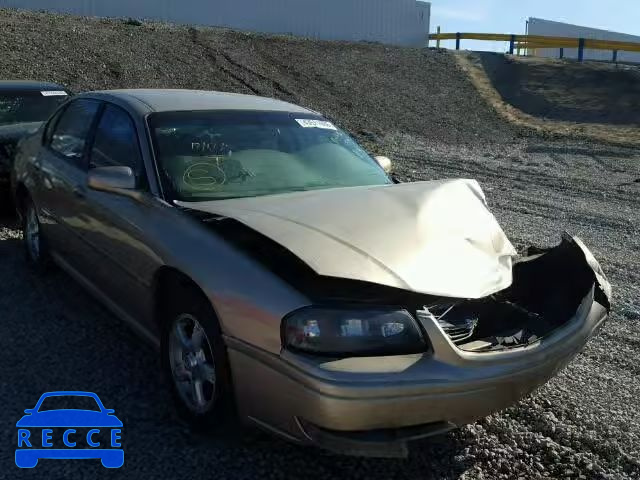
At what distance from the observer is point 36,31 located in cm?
1820

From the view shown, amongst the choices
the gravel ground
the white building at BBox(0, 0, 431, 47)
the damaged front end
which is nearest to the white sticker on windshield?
the damaged front end

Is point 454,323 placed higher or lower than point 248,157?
lower

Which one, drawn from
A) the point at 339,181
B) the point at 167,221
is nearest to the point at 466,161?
the point at 339,181

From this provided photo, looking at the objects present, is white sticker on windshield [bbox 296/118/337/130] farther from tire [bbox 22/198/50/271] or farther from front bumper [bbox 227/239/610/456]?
tire [bbox 22/198/50/271]

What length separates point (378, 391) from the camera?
2506 mm

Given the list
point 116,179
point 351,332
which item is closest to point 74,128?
point 116,179

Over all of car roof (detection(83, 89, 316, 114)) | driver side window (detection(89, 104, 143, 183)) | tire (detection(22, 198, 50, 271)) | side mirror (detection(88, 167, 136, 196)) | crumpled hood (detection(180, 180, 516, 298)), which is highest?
car roof (detection(83, 89, 316, 114))

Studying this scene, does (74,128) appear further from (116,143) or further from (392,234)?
(392,234)

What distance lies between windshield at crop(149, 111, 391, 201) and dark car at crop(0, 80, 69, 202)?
3676mm

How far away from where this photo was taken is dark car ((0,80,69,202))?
6938 millimetres

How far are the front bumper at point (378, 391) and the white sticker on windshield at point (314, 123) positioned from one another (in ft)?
6.80

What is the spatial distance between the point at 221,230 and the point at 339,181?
43.5 inches

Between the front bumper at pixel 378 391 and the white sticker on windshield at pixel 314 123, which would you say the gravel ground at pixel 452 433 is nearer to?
the front bumper at pixel 378 391

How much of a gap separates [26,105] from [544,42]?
30.7 meters
